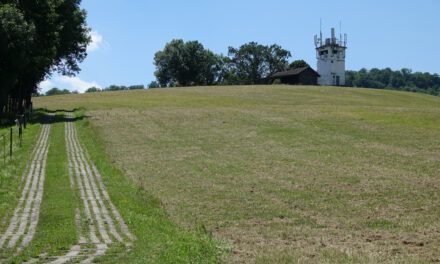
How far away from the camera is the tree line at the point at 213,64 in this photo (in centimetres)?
14775

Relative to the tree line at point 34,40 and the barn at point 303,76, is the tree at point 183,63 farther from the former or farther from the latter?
the tree line at point 34,40

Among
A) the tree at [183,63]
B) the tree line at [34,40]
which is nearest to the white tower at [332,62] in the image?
the tree at [183,63]

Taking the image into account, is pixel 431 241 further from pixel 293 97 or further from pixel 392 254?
pixel 293 97

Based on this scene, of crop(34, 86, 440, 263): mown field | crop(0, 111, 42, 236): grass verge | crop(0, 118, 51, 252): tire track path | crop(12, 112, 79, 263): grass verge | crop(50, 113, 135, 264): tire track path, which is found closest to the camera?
crop(50, 113, 135, 264): tire track path

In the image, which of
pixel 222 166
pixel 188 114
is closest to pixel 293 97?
pixel 188 114

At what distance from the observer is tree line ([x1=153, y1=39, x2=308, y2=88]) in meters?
148

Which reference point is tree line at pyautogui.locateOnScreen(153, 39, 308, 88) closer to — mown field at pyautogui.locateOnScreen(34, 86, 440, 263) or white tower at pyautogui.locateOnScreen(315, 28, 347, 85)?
white tower at pyautogui.locateOnScreen(315, 28, 347, 85)

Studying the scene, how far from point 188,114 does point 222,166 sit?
94.3ft

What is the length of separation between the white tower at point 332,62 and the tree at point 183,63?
36.9 meters

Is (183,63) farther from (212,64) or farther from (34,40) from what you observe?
(34,40)

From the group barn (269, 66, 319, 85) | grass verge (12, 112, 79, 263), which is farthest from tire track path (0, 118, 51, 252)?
barn (269, 66, 319, 85)

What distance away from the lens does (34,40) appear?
48188 mm

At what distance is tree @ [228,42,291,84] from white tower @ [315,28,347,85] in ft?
84.8

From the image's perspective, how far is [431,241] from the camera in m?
11.8
